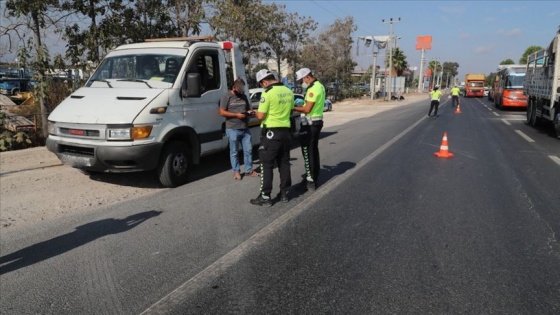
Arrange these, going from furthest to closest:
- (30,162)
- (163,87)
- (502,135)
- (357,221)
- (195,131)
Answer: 1. (502,135)
2. (30,162)
3. (195,131)
4. (163,87)
5. (357,221)

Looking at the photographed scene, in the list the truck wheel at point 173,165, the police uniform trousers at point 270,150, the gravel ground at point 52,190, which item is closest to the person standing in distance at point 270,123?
the police uniform trousers at point 270,150

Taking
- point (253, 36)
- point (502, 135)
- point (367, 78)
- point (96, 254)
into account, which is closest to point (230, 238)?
point (96, 254)

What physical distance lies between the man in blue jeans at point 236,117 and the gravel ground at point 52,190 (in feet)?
4.70

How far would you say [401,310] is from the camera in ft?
10.2

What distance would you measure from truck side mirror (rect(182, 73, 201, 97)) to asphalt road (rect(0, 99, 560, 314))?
151 cm

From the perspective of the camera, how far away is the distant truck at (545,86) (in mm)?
12164

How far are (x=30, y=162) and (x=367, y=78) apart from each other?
187 feet

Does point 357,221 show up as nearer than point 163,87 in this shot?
Yes

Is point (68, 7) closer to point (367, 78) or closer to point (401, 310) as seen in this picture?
point (401, 310)

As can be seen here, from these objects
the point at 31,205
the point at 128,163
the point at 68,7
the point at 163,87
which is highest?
the point at 68,7

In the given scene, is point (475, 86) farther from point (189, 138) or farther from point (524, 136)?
point (189, 138)

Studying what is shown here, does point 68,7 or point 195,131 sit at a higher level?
point 68,7

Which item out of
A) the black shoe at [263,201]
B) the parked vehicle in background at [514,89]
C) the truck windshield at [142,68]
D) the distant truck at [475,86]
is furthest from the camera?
the distant truck at [475,86]

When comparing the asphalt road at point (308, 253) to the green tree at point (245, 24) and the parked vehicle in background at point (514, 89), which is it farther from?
the parked vehicle in background at point (514, 89)
